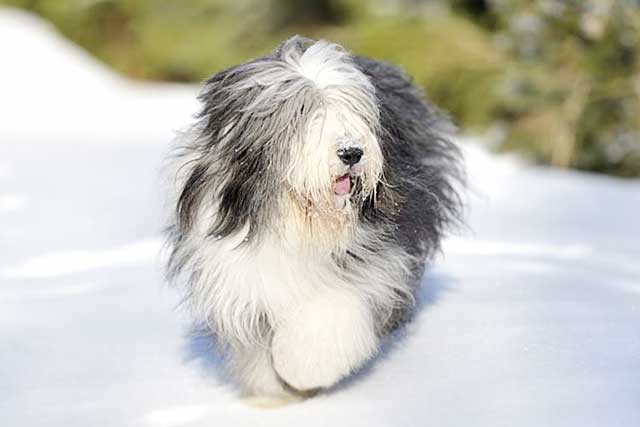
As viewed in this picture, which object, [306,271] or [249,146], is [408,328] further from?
[249,146]

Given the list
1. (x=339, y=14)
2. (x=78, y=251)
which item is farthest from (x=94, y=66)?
(x=78, y=251)

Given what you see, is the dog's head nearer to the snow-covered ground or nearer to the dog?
the dog

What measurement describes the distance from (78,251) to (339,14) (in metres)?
6.25

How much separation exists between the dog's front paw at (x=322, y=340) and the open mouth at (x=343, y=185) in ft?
0.93

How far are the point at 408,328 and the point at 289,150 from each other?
2.67 ft

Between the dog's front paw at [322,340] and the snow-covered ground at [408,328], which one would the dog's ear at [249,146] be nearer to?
the dog's front paw at [322,340]

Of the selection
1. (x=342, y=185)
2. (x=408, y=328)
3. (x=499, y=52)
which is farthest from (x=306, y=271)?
(x=499, y=52)

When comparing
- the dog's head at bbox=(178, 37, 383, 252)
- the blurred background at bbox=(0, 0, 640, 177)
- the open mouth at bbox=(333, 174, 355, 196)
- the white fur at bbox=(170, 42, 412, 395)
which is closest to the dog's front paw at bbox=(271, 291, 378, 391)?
the white fur at bbox=(170, 42, 412, 395)

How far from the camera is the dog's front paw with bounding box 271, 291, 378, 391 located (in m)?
2.55

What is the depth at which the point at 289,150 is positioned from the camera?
2443 mm

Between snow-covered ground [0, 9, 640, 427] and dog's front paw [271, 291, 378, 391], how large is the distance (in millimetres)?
97

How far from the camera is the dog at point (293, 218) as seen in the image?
2449mm

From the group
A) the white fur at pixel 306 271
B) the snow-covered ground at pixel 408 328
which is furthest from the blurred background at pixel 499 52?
the white fur at pixel 306 271

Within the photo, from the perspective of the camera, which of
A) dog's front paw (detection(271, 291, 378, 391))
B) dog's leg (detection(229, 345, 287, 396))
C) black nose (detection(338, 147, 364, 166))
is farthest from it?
dog's leg (detection(229, 345, 287, 396))
